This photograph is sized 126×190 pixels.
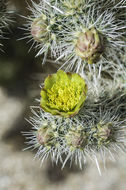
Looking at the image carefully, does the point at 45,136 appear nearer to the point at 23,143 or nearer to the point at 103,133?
the point at 103,133

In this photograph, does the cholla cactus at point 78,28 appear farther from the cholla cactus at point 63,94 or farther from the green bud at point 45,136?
the green bud at point 45,136

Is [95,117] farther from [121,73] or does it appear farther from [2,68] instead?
[2,68]

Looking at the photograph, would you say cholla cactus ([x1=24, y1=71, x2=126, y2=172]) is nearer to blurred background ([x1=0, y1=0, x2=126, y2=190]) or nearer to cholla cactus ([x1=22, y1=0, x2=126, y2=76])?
cholla cactus ([x1=22, y1=0, x2=126, y2=76])

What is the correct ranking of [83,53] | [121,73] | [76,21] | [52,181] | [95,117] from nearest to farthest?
[83,53], [76,21], [95,117], [121,73], [52,181]

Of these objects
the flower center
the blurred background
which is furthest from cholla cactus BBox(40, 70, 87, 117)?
the blurred background

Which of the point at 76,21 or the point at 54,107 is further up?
the point at 76,21

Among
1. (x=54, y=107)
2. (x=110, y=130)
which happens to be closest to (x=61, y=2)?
(x=54, y=107)

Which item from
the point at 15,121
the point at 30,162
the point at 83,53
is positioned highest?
the point at 83,53
